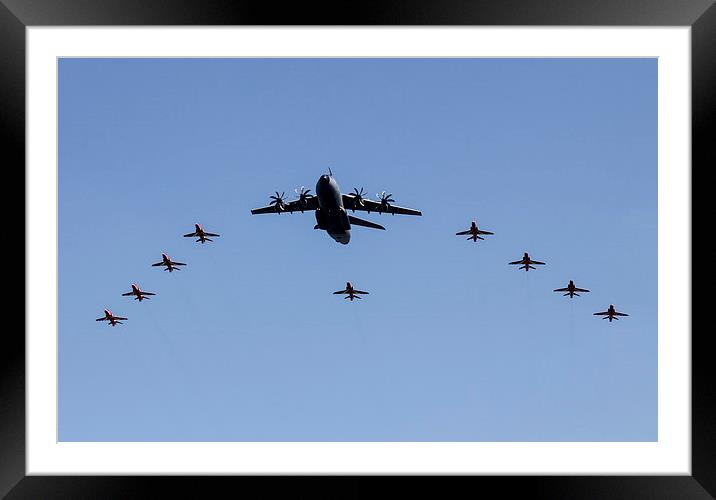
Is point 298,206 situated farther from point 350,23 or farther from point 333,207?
point 350,23

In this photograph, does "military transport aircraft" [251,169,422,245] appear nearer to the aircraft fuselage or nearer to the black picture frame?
the aircraft fuselage

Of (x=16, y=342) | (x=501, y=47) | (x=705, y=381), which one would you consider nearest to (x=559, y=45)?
(x=501, y=47)

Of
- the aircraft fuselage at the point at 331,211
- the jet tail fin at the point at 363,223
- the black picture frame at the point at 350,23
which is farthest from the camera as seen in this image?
the jet tail fin at the point at 363,223

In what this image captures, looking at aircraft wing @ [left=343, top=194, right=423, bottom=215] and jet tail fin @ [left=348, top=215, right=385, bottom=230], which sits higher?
aircraft wing @ [left=343, top=194, right=423, bottom=215]

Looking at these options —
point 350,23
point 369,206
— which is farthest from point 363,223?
point 350,23

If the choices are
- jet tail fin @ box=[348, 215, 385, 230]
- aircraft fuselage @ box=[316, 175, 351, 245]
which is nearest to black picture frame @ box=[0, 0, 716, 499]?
Result: aircraft fuselage @ box=[316, 175, 351, 245]

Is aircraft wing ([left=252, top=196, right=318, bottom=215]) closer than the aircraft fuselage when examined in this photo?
No

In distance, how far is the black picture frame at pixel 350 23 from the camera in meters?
18.4

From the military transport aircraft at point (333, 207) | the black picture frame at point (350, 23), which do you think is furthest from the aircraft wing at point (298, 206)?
the black picture frame at point (350, 23)

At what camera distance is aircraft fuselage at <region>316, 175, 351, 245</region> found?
4075 centimetres

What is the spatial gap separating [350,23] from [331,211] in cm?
2334

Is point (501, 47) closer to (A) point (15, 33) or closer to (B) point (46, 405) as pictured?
(A) point (15, 33)

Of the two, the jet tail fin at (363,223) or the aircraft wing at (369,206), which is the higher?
the aircraft wing at (369,206)

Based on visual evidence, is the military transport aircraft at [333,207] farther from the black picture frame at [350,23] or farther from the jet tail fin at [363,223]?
the black picture frame at [350,23]
